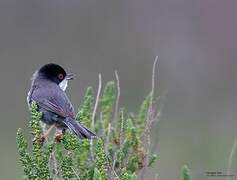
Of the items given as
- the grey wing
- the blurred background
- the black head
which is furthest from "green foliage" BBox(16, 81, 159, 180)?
the blurred background

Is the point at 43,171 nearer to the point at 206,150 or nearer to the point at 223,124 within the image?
the point at 206,150

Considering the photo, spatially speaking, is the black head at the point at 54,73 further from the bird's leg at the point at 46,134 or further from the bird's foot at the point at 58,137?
the bird's foot at the point at 58,137

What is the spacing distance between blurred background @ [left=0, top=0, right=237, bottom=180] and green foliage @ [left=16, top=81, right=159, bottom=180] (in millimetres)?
5872

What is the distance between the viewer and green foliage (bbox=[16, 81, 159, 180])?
209 inches

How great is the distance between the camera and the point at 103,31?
16484 millimetres

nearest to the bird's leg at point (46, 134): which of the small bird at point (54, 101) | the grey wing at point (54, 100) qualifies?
the small bird at point (54, 101)

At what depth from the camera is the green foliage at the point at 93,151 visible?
5309 millimetres

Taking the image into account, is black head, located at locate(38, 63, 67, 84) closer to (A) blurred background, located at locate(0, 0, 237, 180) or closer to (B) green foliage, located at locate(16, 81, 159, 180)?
(B) green foliage, located at locate(16, 81, 159, 180)

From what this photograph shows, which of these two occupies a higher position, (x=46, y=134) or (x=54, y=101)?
(x=54, y=101)

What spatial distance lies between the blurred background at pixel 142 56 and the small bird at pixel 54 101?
486cm

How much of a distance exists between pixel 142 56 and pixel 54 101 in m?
9.62

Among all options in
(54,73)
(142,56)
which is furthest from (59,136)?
(142,56)

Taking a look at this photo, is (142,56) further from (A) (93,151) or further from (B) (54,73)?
(A) (93,151)

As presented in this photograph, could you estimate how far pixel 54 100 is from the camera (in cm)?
682
